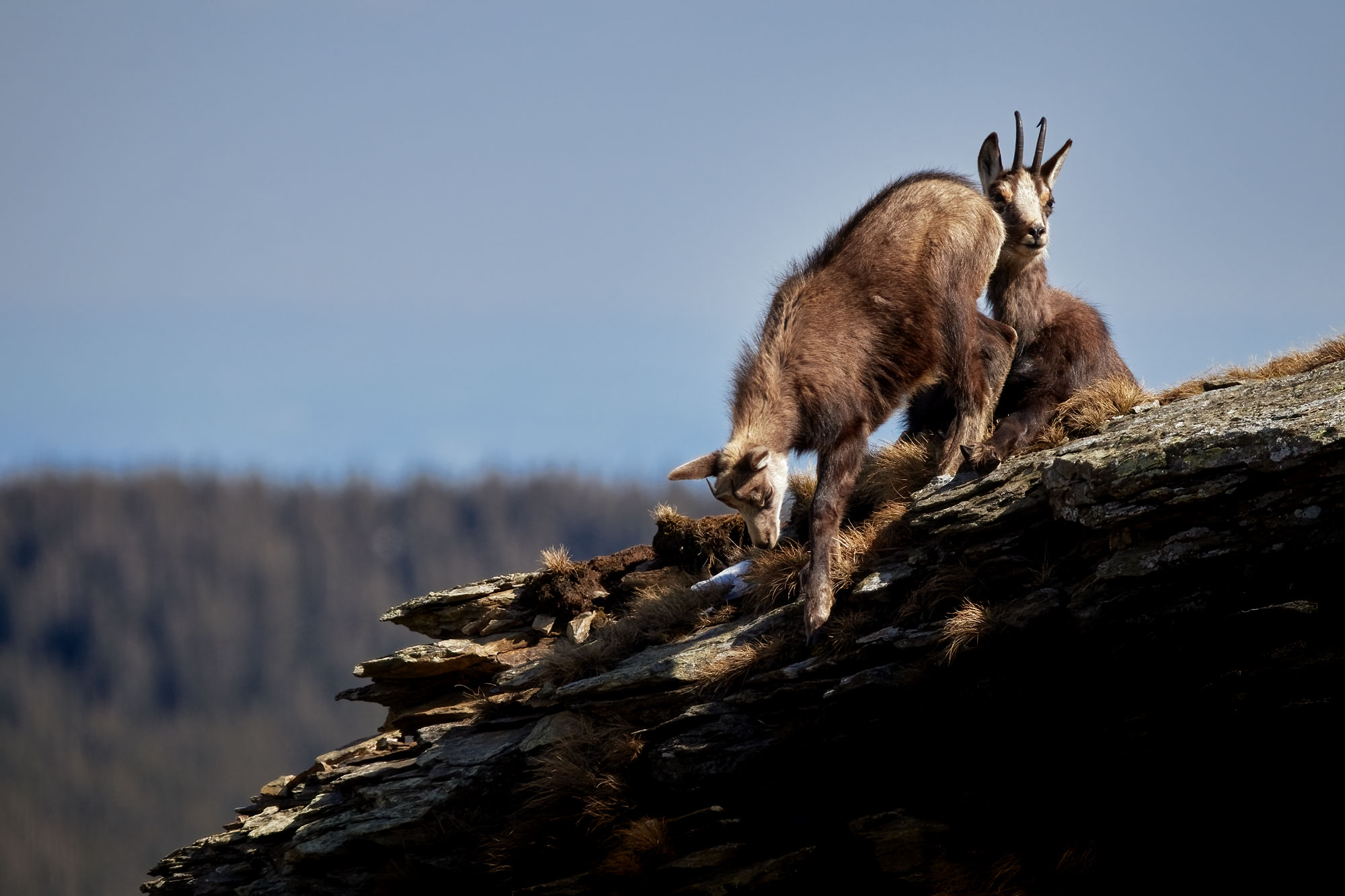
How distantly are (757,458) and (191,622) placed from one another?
89711mm

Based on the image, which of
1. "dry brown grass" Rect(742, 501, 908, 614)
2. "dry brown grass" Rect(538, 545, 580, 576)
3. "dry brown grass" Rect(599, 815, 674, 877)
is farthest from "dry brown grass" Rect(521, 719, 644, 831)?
"dry brown grass" Rect(538, 545, 580, 576)

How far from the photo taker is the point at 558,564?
12.3 metres

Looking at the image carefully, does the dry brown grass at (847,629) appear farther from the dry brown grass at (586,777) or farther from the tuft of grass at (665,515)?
the tuft of grass at (665,515)

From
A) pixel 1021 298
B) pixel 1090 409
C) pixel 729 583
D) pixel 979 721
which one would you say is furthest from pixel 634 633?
pixel 1021 298

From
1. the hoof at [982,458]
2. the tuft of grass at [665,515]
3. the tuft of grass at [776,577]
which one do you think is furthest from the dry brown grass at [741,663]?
the tuft of grass at [665,515]

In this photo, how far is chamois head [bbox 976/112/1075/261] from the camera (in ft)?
34.0

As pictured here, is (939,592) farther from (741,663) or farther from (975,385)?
(975,385)

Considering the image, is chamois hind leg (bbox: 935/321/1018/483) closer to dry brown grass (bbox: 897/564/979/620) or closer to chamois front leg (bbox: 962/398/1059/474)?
chamois front leg (bbox: 962/398/1059/474)

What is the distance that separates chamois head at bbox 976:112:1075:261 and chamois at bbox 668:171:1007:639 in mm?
230

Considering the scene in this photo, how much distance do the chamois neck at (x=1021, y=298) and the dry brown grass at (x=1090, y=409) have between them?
841 millimetres

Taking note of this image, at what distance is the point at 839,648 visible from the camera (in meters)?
8.88

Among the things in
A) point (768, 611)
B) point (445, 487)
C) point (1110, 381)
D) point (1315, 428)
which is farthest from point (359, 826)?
point (445, 487)

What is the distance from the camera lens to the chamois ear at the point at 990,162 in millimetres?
10773

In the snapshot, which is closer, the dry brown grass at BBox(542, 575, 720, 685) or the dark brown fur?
the dark brown fur
